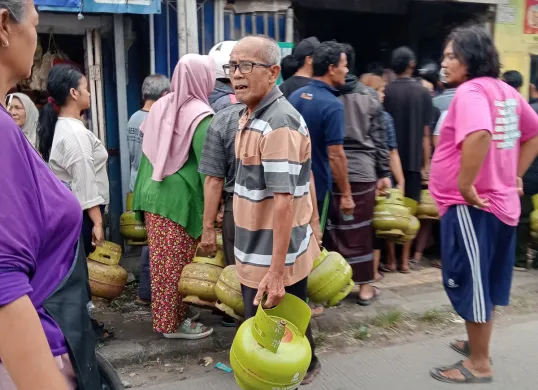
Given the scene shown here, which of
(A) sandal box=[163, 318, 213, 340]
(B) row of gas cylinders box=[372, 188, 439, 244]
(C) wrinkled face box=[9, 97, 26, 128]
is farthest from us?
(B) row of gas cylinders box=[372, 188, 439, 244]

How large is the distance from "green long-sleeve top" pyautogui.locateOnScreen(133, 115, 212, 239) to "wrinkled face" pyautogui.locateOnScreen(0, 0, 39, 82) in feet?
7.48

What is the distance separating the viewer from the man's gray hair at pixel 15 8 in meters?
1.07

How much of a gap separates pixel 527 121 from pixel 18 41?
2894mm

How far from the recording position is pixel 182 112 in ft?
11.3

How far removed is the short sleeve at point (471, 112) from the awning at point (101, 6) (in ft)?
9.29

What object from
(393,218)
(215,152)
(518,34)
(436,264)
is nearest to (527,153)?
(393,218)

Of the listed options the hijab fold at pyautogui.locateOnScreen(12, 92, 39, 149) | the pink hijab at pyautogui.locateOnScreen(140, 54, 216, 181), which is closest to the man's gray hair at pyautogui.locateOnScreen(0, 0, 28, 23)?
the pink hijab at pyautogui.locateOnScreen(140, 54, 216, 181)

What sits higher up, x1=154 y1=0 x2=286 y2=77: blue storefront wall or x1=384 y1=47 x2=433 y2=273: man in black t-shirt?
x1=154 y1=0 x2=286 y2=77: blue storefront wall

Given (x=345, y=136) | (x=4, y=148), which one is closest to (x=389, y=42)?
(x=345, y=136)

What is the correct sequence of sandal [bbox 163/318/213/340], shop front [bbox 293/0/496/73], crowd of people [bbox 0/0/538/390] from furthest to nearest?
shop front [bbox 293/0/496/73], sandal [bbox 163/318/213/340], crowd of people [bbox 0/0/538/390]

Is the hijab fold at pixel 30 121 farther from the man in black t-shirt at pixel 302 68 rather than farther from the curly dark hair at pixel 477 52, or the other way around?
the curly dark hair at pixel 477 52

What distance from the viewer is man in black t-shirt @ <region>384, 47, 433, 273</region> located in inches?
202

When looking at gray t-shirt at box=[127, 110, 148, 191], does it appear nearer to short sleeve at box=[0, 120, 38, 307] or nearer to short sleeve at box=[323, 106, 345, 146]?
short sleeve at box=[323, 106, 345, 146]

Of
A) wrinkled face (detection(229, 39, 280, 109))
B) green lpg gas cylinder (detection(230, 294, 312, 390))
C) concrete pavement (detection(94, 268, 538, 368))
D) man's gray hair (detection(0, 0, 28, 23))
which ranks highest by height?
man's gray hair (detection(0, 0, 28, 23))
